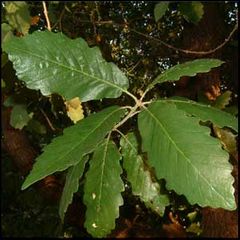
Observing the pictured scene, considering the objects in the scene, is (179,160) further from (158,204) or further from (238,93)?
(238,93)

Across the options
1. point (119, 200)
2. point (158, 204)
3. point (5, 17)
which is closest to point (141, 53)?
point (5, 17)

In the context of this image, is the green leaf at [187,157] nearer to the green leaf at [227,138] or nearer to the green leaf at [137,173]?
the green leaf at [137,173]

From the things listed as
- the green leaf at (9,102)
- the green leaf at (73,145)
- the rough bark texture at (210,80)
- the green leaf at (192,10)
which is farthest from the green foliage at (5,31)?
the rough bark texture at (210,80)

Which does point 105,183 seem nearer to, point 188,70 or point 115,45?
point 188,70

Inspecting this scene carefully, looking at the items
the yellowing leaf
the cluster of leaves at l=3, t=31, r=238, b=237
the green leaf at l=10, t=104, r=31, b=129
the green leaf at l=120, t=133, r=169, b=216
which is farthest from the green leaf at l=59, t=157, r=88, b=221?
the green leaf at l=10, t=104, r=31, b=129

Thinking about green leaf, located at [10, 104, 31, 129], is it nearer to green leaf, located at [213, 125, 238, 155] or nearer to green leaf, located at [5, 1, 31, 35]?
green leaf, located at [5, 1, 31, 35]
